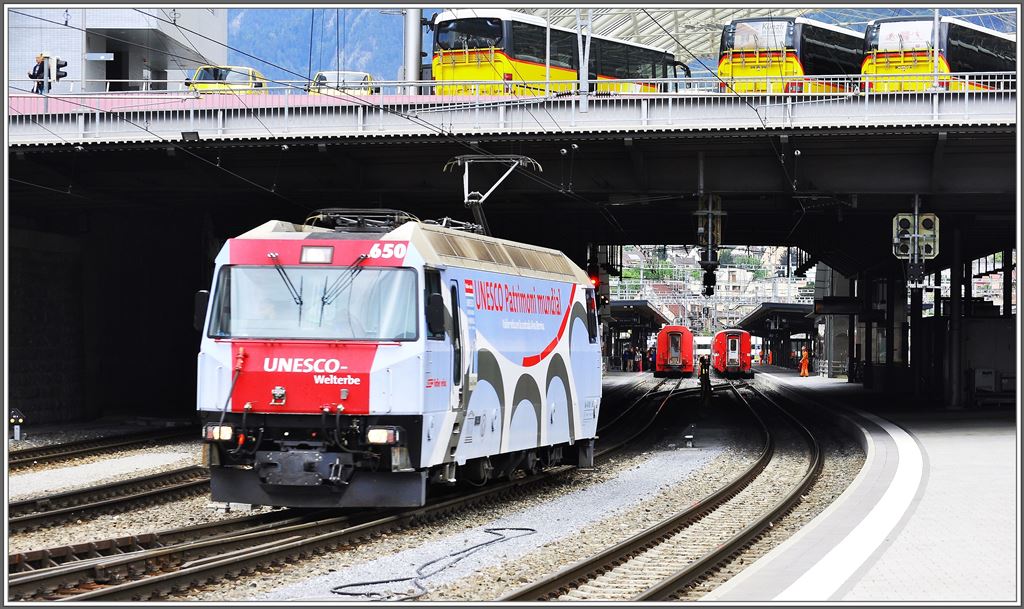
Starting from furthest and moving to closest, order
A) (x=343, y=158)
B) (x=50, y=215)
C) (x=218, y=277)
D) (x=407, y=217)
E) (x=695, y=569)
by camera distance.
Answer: (x=50, y=215) → (x=343, y=158) → (x=407, y=217) → (x=218, y=277) → (x=695, y=569)

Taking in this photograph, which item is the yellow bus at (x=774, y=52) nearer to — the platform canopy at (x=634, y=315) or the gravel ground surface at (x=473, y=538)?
the gravel ground surface at (x=473, y=538)

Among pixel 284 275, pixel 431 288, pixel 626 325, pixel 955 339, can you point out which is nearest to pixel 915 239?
pixel 955 339

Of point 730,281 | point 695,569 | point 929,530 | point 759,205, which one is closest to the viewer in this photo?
point 695,569

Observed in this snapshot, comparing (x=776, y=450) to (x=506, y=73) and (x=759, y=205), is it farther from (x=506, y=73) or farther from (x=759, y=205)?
(x=506, y=73)

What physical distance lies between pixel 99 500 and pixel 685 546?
845cm

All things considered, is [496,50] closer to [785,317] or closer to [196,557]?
[196,557]

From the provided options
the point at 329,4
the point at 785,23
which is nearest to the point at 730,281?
the point at 785,23

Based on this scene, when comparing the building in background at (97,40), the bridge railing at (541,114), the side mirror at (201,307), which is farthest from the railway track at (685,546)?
the building in background at (97,40)

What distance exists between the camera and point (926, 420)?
103 ft

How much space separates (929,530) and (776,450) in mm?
15170

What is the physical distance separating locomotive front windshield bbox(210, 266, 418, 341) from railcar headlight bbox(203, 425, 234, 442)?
1.03 m

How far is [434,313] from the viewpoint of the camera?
1372 cm

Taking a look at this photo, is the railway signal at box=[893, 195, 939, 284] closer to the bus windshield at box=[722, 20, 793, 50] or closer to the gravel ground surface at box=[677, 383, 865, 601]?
the gravel ground surface at box=[677, 383, 865, 601]

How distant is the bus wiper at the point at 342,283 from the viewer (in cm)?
1366
